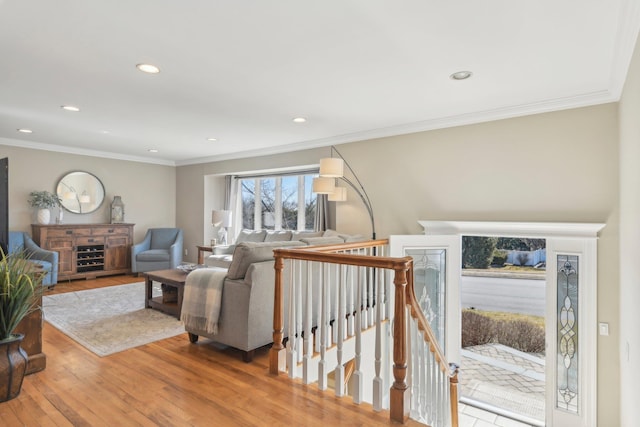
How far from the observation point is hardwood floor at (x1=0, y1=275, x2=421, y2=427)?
2.24 metres

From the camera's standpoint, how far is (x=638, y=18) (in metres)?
1.99

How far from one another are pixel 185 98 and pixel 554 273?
13.9 ft

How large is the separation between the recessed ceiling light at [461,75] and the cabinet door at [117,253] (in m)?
6.79

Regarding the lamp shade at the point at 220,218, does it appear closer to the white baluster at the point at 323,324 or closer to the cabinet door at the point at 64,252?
the cabinet door at the point at 64,252

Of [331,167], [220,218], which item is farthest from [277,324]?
[220,218]

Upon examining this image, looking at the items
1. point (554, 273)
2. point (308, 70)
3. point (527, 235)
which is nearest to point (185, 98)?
point (308, 70)

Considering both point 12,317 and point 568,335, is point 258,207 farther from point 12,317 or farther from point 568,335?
point 568,335

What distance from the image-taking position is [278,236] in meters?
6.36

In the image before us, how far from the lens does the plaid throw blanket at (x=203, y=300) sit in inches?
129

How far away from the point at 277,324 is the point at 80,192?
616 cm

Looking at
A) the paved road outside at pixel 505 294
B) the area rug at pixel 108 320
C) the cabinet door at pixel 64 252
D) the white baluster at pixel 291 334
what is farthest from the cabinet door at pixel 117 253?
the paved road outside at pixel 505 294

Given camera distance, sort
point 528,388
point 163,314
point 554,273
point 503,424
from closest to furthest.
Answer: point 554,273 < point 503,424 < point 163,314 < point 528,388

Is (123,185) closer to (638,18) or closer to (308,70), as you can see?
(308,70)

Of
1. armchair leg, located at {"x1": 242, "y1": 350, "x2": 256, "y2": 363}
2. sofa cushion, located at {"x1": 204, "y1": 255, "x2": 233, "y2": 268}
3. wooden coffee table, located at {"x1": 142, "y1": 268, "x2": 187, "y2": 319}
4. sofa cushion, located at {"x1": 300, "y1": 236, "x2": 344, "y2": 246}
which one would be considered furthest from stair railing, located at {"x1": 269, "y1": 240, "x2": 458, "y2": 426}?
sofa cushion, located at {"x1": 204, "y1": 255, "x2": 233, "y2": 268}
